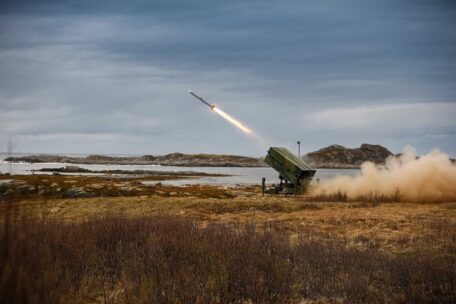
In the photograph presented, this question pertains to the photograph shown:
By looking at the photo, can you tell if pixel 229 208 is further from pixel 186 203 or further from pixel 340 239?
pixel 340 239

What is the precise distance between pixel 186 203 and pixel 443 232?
1177 cm

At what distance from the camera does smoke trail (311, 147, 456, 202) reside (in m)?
26.3

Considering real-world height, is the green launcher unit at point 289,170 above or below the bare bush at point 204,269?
above

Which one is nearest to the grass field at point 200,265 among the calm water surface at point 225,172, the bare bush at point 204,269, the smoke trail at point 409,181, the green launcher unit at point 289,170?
the bare bush at point 204,269

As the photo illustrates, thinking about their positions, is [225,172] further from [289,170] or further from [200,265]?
[200,265]

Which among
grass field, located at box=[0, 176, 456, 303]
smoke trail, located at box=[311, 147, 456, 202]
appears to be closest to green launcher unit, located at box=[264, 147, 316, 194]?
smoke trail, located at box=[311, 147, 456, 202]

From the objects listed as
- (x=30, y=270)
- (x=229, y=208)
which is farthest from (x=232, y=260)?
(x=229, y=208)

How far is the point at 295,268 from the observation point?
349 inches

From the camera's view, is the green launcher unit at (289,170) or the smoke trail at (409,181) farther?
the green launcher unit at (289,170)

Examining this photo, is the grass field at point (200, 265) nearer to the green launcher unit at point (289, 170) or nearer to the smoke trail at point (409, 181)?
the smoke trail at point (409, 181)

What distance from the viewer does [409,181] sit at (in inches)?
1083

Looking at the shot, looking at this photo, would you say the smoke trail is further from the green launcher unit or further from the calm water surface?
the calm water surface

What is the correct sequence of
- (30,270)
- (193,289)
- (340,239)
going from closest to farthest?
(30,270)
(193,289)
(340,239)

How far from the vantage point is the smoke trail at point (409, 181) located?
2631 cm
